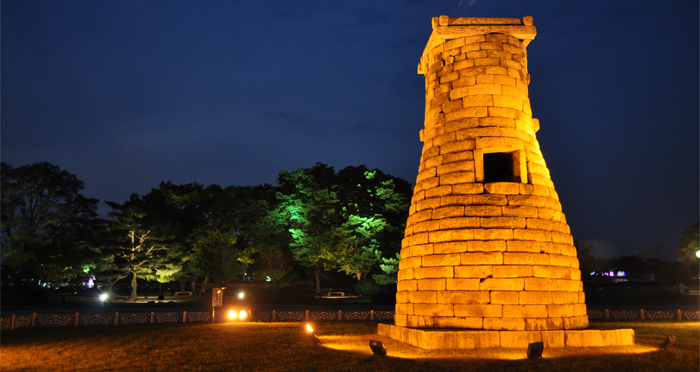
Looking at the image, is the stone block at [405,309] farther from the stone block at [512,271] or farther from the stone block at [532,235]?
the stone block at [532,235]

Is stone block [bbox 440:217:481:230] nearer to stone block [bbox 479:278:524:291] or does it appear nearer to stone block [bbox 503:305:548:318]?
stone block [bbox 479:278:524:291]

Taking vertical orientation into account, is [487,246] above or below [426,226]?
below

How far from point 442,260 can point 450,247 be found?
0.38 m

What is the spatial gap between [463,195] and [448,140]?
1.70 metres

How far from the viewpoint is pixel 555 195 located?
12.9 meters

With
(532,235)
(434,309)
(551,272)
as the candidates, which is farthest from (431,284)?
(551,272)

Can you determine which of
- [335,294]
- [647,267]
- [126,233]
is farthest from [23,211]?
[647,267]

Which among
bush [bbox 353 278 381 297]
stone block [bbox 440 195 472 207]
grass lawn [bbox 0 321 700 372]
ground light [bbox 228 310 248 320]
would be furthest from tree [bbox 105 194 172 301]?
stone block [bbox 440 195 472 207]

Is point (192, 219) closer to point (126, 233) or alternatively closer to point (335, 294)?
point (126, 233)

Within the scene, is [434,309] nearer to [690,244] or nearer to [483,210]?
[483,210]

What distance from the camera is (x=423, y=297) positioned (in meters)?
12.0

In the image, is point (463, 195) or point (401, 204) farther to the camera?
point (401, 204)

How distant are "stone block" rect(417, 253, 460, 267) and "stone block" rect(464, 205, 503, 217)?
1.12m

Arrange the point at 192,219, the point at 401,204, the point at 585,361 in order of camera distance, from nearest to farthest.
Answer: the point at 585,361
the point at 401,204
the point at 192,219
